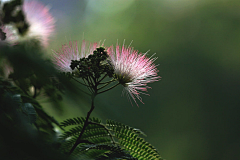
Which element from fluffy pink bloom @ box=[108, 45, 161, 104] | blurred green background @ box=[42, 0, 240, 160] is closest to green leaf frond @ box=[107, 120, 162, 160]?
fluffy pink bloom @ box=[108, 45, 161, 104]

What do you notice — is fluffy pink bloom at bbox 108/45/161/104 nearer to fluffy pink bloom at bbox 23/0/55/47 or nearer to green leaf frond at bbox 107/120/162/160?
green leaf frond at bbox 107/120/162/160

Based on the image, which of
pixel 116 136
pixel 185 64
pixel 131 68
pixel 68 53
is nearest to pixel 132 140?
pixel 116 136

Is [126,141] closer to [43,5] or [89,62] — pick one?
[89,62]

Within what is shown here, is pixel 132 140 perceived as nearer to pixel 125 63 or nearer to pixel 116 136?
pixel 116 136

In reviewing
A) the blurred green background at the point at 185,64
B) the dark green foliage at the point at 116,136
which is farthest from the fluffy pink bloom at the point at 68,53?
the blurred green background at the point at 185,64

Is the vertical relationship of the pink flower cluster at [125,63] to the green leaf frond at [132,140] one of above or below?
above

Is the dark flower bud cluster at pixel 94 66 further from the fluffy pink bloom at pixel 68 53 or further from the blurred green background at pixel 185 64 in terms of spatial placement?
the blurred green background at pixel 185 64

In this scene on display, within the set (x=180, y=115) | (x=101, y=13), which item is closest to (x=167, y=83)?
(x=180, y=115)
